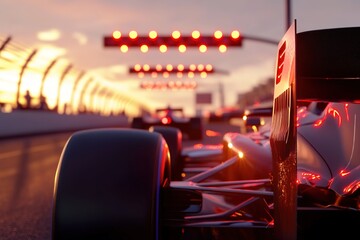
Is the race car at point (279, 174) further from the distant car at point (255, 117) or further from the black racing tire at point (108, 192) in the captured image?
the distant car at point (255, 117)

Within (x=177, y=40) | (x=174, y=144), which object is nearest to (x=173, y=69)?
(x=177, y=40)

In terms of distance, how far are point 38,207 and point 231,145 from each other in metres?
2.90

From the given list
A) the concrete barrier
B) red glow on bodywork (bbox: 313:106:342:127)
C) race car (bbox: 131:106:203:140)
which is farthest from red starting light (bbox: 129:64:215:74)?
red glow on bodywork (bbox: 313:106:342:127)

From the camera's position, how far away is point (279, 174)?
190 cm

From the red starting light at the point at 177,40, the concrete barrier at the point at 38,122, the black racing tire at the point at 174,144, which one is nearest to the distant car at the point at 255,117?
the black racing tire at the point at 174,144

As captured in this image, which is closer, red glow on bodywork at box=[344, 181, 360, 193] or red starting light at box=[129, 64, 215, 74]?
red glow on bodywork at box=[344, 181, 360, 193]

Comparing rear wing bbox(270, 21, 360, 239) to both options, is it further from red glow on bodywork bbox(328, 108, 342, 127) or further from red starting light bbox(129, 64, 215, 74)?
red starting light bbox(129, 64, 215, 74)

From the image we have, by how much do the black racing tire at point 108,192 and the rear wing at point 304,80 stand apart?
1.93ft

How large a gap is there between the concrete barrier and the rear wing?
20.6m

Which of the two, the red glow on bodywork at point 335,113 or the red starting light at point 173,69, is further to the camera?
the red starting light at point 173,69

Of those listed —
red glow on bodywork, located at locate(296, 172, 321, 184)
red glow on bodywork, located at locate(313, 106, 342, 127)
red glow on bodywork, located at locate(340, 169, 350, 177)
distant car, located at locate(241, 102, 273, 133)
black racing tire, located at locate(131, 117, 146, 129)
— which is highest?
red glow on bodywork, located at locate(313, 106, 342, 127)

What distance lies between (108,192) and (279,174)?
0.79 metres

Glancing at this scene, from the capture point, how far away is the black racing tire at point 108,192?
7.61 feet

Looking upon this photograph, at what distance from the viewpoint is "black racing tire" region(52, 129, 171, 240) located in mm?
2320
